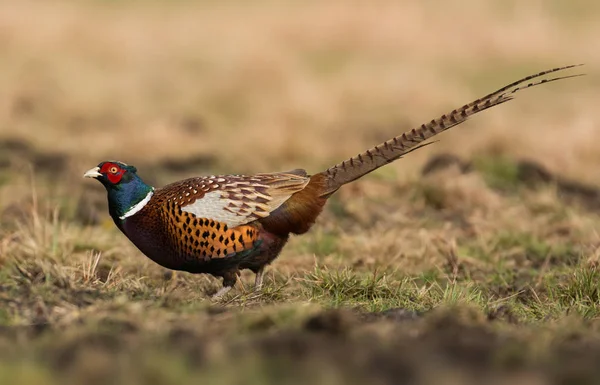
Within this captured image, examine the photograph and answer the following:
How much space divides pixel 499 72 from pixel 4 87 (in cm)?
774

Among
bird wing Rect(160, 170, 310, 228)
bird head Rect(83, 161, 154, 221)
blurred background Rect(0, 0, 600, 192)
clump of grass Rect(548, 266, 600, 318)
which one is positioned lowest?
clump of grass Rect(548, 266, 600, 318)

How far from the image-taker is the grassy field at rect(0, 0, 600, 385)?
3.96 m

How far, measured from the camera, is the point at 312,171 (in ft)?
36.2

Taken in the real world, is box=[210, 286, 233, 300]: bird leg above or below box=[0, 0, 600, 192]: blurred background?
below

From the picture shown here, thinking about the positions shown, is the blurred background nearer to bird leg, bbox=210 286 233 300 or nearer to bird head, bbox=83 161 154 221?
bird head, bbox=83 161 154 221

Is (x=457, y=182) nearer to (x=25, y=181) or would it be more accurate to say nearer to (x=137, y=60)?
(x=25, y=181)

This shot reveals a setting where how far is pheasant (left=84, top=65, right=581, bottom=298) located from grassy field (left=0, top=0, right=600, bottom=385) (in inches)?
8.9

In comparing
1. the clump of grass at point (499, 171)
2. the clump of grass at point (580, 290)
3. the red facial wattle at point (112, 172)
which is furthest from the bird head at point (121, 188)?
the clump of grass at point (499, 171)

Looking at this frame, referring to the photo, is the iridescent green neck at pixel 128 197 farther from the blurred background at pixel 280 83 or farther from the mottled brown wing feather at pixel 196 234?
the blurred background at pixel 280 83

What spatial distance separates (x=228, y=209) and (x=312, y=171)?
202 inches

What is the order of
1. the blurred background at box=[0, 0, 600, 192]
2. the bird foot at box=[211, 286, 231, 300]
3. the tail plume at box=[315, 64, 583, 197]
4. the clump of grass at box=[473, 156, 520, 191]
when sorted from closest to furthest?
the bird foot at box=[211, 286, 231, 300] < the tail plume at box=[315, 64, 583, 197] < the clump of grass at box=[473, 156, 520, 191] < the blurred background at box=[0, 0, 600, 192]

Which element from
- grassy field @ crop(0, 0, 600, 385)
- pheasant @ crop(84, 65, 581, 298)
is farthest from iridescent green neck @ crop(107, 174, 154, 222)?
grassy field @ crop(0, 0, 600, 385)

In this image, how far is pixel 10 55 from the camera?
15.5 m

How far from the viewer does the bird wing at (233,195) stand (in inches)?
232
